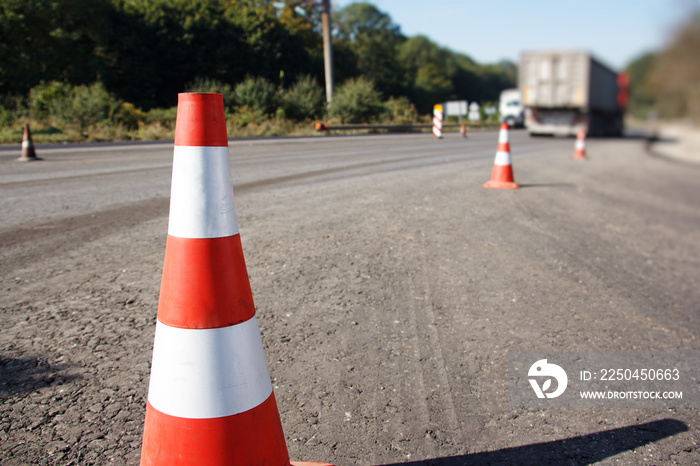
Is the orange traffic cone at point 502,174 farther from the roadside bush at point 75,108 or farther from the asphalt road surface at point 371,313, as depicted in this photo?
the roadside bush at point 75,108

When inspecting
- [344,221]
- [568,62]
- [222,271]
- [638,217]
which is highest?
[568,62]

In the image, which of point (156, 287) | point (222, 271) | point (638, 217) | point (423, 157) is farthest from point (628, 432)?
point (423, 157)

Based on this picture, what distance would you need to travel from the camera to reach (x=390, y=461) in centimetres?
229

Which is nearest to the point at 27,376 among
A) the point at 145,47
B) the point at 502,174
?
the point at 502,174

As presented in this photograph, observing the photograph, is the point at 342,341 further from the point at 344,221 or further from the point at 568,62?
the point at 568,62

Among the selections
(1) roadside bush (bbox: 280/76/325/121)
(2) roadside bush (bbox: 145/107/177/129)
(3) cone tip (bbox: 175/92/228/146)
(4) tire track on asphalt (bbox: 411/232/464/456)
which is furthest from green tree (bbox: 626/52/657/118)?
(3) cone tip (bbox: 175/92/228/146)

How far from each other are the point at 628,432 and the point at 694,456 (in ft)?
0.90

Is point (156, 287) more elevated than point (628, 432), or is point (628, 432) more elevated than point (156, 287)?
point (156, 287)

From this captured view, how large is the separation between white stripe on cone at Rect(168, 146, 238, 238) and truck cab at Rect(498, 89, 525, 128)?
47.9 m

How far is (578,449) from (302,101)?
82.6ft

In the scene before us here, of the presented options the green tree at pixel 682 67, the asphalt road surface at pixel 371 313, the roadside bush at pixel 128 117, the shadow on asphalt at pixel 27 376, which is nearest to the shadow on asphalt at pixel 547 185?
the asphalt road surface at pixel 371 313

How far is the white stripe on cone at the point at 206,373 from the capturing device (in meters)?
1.80

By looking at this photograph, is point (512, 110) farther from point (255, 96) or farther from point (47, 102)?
point (47, 102)

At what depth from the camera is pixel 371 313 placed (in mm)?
3701
